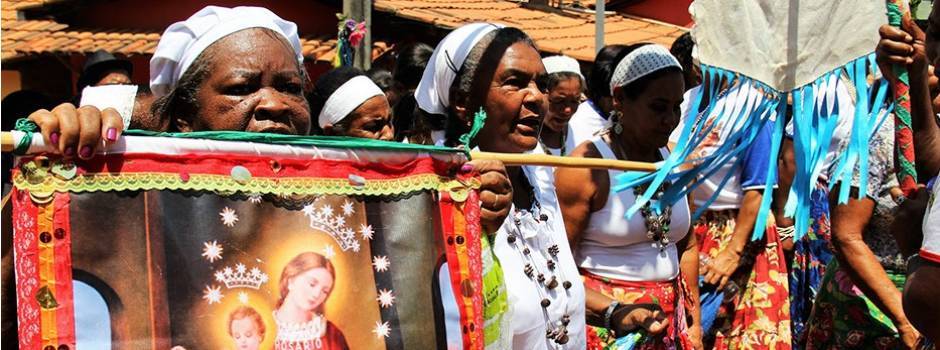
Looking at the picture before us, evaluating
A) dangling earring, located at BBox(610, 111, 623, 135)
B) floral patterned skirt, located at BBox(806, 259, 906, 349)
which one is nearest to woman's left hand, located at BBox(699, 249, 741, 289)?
floral patterned skirt, located at BBox(806, 259, 906, 349)

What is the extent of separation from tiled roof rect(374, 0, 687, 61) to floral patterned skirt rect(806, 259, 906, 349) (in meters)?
7.37

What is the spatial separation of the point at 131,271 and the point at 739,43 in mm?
2169

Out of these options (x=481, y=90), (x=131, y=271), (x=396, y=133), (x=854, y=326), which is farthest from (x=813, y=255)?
(x=131, y=271)

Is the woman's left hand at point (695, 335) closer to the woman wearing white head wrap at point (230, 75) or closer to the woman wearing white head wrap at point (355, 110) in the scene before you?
the woman wearing white head wrap at point (355, 110)

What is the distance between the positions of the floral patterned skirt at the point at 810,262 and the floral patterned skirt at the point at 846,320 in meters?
1.00

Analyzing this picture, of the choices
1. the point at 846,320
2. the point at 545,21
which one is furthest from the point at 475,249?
the point at 545,21

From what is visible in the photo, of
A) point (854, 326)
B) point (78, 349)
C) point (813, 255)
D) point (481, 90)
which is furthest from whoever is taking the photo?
point (813, 255)

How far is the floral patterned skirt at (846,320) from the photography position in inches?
175

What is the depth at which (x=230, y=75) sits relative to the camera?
7.88ft

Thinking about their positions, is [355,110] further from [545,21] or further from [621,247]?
[545,21]

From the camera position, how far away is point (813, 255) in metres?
5.79

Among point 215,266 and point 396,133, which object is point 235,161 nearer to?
point 215,266

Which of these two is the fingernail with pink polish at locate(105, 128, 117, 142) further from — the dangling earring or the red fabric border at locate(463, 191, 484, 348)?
the dangling earring

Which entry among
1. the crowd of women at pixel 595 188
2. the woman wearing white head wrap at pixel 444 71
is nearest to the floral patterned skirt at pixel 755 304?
the crowd of women at pixel 595 188
